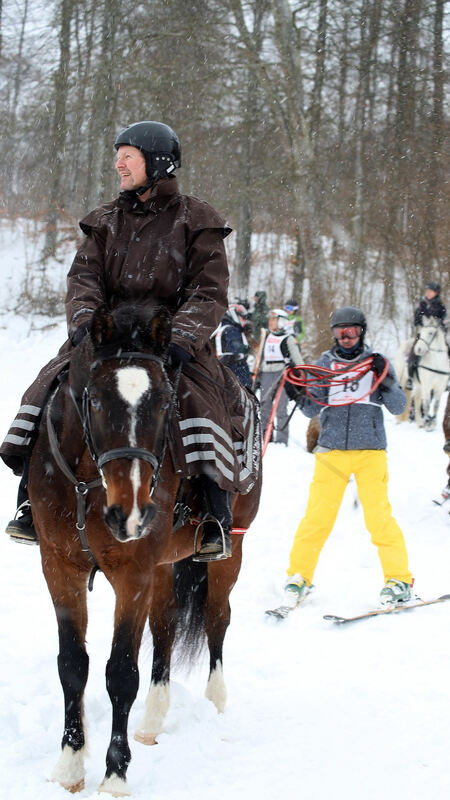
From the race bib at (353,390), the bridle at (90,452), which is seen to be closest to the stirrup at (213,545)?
the bridle at (90,452)

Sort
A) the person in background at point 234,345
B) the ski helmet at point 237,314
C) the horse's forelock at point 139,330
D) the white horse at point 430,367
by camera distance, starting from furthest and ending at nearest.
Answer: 1. the white horse at point 430,367
2. the ski helmet at point 237,314
3. the person in background at point 234,345
4. the horse's forelock at point 139,330

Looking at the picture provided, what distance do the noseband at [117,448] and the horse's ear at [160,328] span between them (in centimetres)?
7

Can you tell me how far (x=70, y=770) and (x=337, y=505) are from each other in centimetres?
347

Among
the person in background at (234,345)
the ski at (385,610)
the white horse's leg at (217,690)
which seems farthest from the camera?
A: the person in background at (234,345)

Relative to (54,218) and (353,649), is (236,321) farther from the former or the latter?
(54,218)

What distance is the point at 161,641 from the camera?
4.30m

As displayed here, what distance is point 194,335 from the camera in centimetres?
341

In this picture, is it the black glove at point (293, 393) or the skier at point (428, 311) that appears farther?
the skier at point (428, 311)

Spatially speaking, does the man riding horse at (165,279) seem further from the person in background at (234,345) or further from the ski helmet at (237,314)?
the ski helmet at (237,314)

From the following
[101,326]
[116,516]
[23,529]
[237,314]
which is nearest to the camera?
[116,516]

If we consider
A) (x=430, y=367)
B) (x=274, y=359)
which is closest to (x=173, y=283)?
(x=274, y=359)

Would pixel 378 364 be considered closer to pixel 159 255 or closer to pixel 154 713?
pixel 159 255

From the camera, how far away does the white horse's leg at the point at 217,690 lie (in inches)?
166

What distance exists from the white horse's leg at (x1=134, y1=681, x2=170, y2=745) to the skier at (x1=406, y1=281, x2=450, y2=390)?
1236cm
